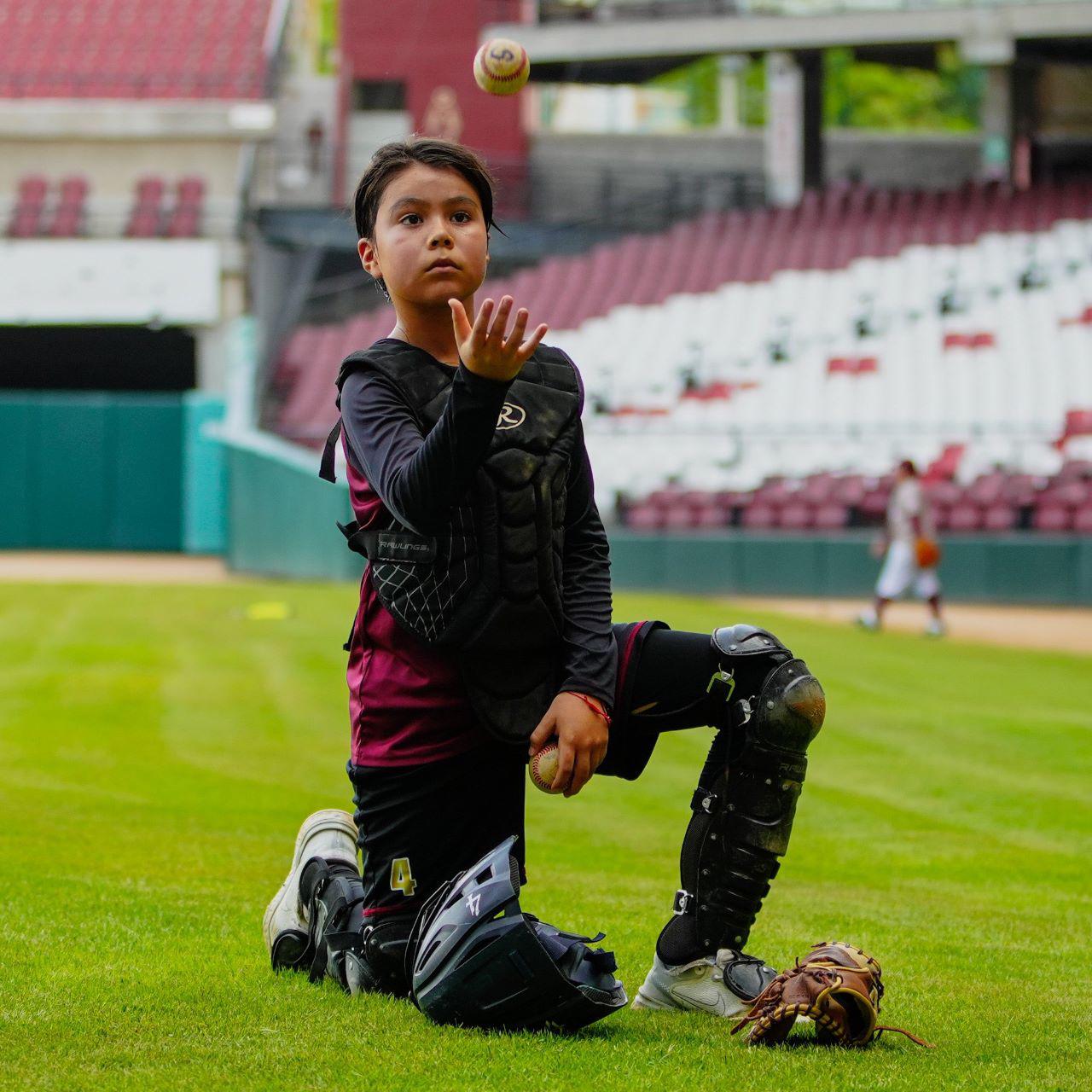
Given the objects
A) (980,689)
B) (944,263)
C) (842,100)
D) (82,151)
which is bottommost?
(980,689)

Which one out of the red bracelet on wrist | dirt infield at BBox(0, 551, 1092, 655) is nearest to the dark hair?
the red bracelet on wrist

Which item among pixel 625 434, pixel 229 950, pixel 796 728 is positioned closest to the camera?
pixel 796 728

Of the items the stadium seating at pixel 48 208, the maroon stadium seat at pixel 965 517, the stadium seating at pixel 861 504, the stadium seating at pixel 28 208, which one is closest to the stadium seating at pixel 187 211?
the stadium seating at pixel 48 208

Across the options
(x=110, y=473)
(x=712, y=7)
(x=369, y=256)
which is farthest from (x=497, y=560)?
(x=712, y=7)

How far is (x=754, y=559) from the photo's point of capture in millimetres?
22281

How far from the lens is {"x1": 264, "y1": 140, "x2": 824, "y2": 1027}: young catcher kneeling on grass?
354cm

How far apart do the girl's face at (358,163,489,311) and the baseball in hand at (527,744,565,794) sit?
97cm

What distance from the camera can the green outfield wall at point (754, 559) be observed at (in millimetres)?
21391

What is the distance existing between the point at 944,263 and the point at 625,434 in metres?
7.07

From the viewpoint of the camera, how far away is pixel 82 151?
32.4 meters

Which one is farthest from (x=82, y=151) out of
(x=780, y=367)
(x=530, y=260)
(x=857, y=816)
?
(x=857, y=816)

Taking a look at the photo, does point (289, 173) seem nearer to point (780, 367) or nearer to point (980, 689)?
point (780, 367)

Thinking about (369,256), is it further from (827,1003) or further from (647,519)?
(647,519)

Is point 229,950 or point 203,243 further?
point 203,243
